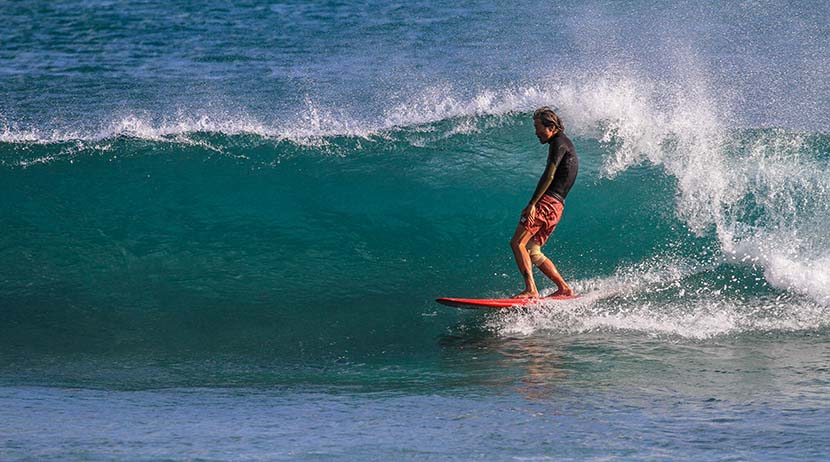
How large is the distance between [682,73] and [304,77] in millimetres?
6668

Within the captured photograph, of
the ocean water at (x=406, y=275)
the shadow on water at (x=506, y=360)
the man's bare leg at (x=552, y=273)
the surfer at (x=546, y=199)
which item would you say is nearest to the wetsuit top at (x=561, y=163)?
the surfer at (x=546, y=199)

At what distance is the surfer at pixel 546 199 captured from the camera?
25.6 feet

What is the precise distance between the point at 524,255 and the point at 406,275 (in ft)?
5.27

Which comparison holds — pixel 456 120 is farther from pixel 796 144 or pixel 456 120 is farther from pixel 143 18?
pixel 143 18

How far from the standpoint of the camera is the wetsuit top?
307 inches

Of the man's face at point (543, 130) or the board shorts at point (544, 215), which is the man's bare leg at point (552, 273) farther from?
the man's face at point (543, 130)

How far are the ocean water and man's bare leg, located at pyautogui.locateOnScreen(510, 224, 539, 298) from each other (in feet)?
0.51

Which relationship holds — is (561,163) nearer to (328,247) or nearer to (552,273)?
(552,273)

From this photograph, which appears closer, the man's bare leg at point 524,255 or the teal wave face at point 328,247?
the man's bare leg at point 524,255

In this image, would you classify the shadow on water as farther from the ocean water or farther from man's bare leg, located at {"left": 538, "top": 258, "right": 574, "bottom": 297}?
man's bare leg, located at {"left": 538, "top": 258, "right": 574, "bottom": 297}

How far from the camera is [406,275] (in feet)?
30.5

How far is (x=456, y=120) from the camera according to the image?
11.6 m

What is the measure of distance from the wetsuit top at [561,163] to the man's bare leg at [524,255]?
0.39m

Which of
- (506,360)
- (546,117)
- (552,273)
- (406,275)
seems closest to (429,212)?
(406,275)
